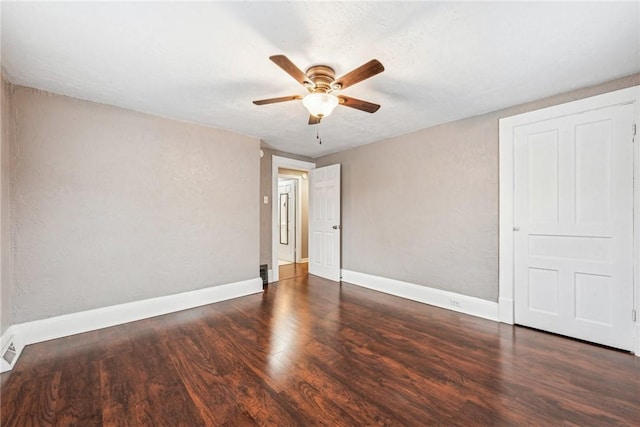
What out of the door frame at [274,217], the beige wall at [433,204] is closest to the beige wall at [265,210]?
the door frame at [274,217]

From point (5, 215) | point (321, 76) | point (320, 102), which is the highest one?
point (321, 76)

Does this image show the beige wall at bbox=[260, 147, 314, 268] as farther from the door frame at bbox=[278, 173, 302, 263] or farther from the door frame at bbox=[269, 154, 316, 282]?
the door frame at bbox=[278, 173, 302, 263]

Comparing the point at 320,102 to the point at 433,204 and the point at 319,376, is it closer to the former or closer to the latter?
the point at 319,376

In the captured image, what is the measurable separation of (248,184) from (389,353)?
9.56 ft

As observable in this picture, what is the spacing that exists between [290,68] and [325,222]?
11.4 ft

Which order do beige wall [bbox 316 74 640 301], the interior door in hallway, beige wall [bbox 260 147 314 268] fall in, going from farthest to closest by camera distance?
the interior door in hallway
beige wall [bbox 260 147 314 268]
beige wall [bbox 316 74 640 301]

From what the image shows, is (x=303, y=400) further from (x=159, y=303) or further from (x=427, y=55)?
(x=427, y=55)

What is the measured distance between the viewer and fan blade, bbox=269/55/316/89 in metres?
1.58

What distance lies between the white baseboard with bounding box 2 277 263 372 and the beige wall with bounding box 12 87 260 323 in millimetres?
72

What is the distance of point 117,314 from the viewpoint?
2.85 meters

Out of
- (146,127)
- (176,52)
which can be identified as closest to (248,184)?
(146,127)

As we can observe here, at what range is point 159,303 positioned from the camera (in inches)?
123

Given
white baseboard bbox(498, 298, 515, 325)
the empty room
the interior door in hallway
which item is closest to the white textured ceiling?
the empty room

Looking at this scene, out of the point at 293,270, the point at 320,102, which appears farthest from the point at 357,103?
the point at 293,270
